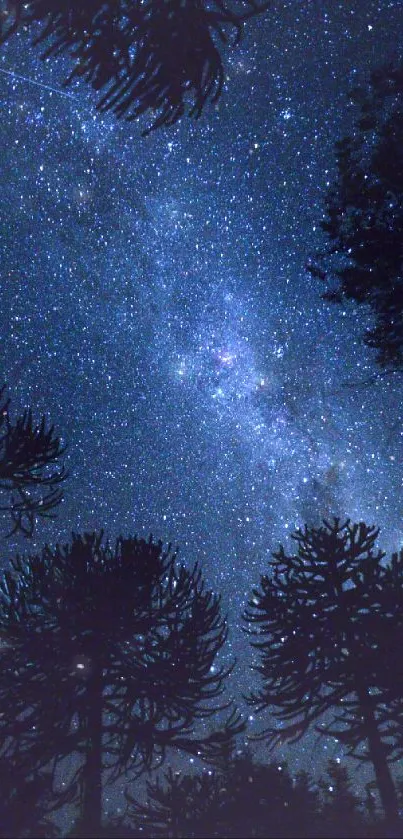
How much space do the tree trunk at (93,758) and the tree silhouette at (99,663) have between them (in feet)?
A: 0.05

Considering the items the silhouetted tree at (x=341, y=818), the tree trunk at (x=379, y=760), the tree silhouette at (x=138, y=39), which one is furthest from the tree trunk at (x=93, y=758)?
the tree silhouette at (x=138, y=39)

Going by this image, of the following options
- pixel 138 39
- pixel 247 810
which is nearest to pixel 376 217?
pixel 138 39

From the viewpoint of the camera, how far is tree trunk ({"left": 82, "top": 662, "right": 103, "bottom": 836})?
8.31m

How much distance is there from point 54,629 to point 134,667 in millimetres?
1478

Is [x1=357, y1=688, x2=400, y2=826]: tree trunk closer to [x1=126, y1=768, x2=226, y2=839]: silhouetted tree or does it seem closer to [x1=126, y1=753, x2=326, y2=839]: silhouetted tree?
[x1=126, y1=753, x2=326, y2=839]: silhouetted tree

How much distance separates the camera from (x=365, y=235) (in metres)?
8.22

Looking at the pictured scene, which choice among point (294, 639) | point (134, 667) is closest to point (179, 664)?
point (134, 667)

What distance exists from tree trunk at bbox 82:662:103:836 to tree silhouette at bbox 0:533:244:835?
0.02 m

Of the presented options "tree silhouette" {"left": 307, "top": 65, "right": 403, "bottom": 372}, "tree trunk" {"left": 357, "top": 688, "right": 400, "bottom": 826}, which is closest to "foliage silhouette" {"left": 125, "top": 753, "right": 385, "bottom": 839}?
"tree trunk" {"left": 357, "top": 688, "right": 400, "bottom": 826}

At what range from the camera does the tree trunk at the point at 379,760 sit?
28.9 feet

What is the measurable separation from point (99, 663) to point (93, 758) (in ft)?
4.45

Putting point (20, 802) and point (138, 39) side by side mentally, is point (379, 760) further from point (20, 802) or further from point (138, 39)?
point (138, 39)

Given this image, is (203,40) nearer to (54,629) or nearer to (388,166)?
(388,166)

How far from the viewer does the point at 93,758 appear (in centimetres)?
891
